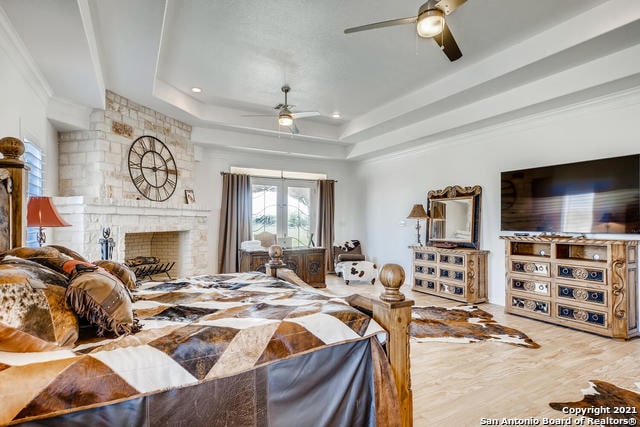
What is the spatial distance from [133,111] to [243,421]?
4.69m

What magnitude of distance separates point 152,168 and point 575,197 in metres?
5.73

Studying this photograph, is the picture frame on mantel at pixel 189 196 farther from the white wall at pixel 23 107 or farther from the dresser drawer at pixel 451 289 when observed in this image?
the dresser drawer at pixel 451 289

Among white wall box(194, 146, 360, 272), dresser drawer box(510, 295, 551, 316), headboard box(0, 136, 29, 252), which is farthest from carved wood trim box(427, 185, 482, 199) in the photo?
headboard box(0, 136, 29, 252)

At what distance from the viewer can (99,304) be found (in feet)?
4.17

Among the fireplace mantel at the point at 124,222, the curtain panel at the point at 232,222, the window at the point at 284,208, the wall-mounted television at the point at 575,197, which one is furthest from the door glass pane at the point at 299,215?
the wall-mounted television at the point at 575,197

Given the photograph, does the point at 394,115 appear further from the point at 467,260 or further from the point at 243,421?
the point at 243,421

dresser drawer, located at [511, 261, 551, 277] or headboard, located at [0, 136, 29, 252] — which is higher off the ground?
headboard, located at [0, 136, 29, 252]

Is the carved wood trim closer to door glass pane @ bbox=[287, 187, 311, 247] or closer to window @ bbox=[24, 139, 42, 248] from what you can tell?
door glass pane @ bbox=[287, 187, 311, 247]

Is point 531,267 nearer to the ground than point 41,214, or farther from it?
nearer to the ground

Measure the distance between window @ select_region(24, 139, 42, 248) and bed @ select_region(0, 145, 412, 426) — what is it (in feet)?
8.13

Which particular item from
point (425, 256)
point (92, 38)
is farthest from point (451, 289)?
point (92, 38)

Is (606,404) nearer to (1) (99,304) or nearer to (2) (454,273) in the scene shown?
(2) (454,273)

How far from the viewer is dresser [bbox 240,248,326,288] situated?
5.39 meters

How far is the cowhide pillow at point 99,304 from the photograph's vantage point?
1255 mm
